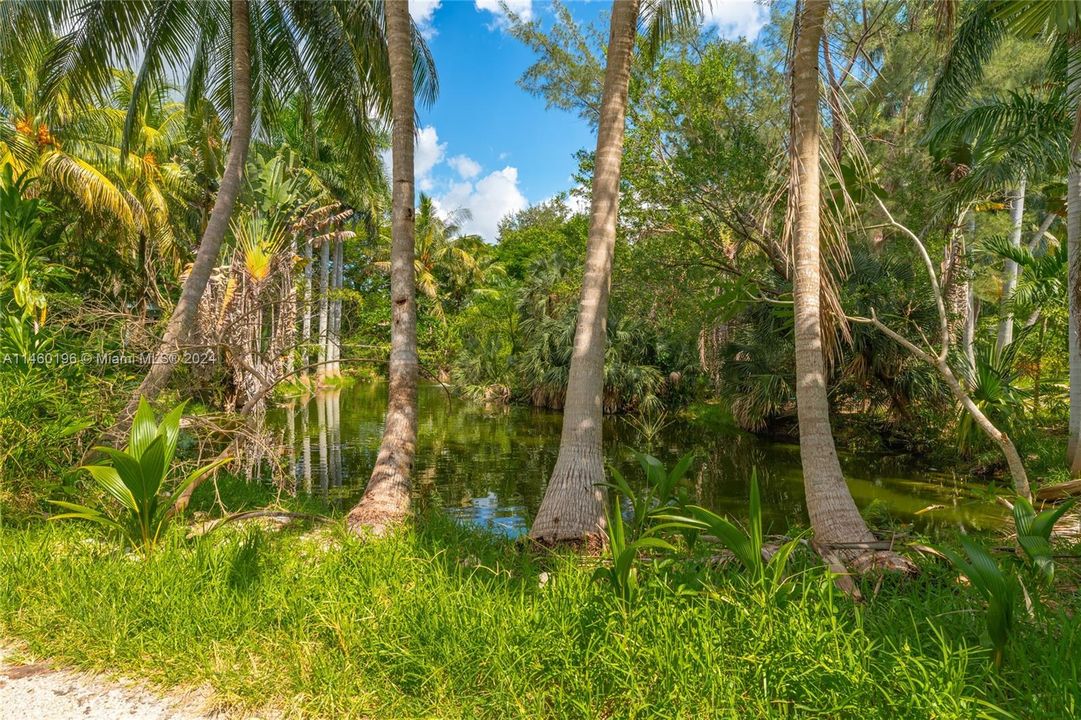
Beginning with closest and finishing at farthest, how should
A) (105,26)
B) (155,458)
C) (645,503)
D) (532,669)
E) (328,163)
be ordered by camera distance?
(532,669)
(155,458)
(645,503)
(105,26)
(328,163)

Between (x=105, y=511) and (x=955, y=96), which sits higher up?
(x=955, y=96)

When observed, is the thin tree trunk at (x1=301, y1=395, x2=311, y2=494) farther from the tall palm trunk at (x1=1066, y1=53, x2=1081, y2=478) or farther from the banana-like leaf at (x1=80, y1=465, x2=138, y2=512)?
the tall palm trunk at (x1=1066, y1=53, x2=1081, y2=478)

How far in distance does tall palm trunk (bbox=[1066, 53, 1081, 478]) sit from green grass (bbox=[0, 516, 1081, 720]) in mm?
5290

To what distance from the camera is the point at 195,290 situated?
7.62m

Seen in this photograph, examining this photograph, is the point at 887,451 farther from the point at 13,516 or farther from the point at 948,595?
the point at 13,516

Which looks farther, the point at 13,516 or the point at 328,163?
the point at 328,163

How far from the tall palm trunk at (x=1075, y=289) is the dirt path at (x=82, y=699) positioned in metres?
9.32

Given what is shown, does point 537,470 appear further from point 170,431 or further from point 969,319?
point 969,319

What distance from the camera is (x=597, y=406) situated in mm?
5898

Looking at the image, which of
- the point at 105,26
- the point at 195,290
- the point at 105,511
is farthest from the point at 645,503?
the point at 105,26

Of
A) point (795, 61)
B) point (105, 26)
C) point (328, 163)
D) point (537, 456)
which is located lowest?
point (537, 456)

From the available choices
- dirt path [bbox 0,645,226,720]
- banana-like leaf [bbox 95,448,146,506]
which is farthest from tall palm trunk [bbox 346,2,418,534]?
dirt path [bbox 0,645,226,720]

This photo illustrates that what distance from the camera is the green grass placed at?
8.39ft

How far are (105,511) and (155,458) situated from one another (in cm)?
145
